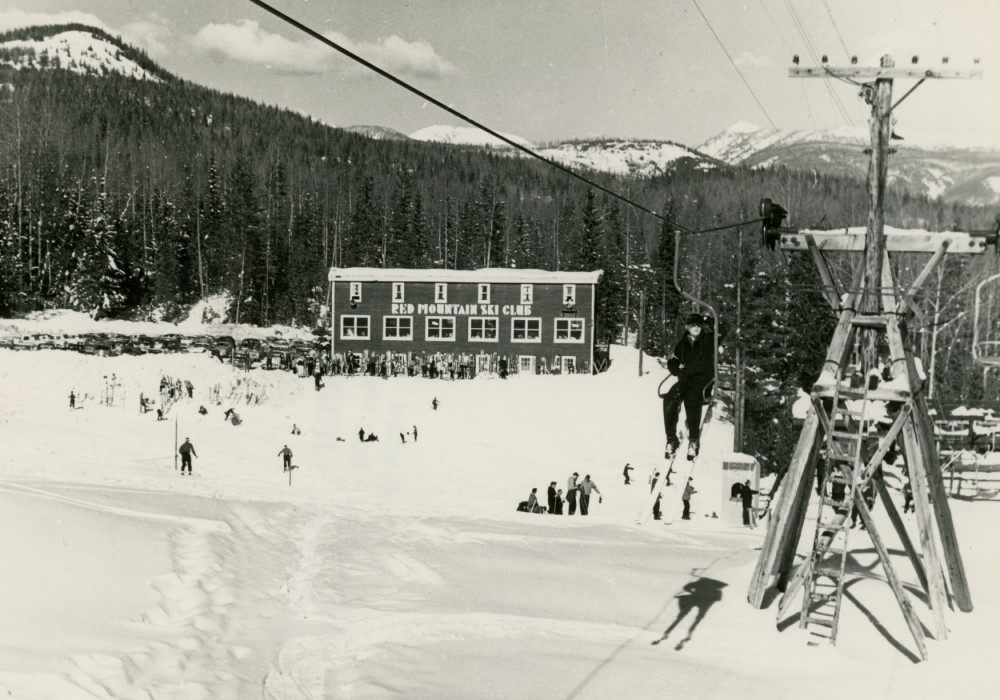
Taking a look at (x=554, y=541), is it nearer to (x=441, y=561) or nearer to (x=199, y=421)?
(x=441, y=561)

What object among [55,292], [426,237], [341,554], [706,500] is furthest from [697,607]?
[426,237]

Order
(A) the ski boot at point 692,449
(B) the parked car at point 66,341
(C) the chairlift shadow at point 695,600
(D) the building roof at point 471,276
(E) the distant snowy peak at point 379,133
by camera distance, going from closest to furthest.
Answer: (C) the chairlift shadow at point 695,600 < (A) the ski boot at point 692,449 < (B) the parked car at point 66,341 < (D) the building roof at point 471,276 < (E) the distant snowy peak at point 379,133

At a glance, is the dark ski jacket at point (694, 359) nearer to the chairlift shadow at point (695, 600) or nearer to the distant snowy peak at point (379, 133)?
the chairlift shadow at point (695, 600)

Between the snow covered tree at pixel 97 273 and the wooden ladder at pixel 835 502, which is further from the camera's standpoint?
the snow covered tree at pixel 97 273

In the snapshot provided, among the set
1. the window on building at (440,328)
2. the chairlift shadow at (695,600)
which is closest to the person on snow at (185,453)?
the chairlift shadow at (695,600)

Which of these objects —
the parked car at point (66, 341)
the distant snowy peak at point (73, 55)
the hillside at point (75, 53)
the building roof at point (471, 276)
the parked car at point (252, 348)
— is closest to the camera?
the parked car at point (66, 341)

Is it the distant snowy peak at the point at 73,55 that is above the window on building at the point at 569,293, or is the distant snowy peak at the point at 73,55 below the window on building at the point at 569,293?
above

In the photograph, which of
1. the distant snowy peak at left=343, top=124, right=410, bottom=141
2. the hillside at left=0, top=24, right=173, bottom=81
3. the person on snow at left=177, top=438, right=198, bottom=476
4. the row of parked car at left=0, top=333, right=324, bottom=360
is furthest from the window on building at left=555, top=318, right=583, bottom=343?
the distant snowy peak at left=343, top=124, right=410, bottom=141
